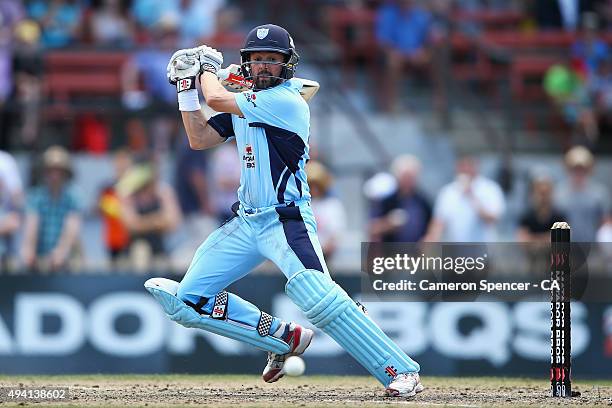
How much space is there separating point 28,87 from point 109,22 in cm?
181

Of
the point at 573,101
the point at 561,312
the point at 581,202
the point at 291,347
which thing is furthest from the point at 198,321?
the point at 573,101

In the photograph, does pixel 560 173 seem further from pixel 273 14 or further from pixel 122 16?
pixel 122 16

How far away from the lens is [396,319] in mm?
12023

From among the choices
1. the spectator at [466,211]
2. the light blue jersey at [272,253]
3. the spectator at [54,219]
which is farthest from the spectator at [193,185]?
the light blue jersey at [272,253]

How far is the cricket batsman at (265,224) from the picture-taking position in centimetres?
838

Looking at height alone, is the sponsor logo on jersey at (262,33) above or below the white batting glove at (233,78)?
above

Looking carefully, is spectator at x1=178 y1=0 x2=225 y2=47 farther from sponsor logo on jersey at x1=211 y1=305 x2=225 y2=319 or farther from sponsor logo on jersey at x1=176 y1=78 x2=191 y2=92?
sponsor logo on jersey at x1=211 y1=305 x2=225 y2=319

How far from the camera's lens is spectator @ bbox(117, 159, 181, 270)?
13820mm

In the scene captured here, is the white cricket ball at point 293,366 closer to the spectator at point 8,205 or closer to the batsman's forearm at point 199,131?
the batsman's forearm at point 199,131

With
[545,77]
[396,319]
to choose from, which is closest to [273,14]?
[545,77]

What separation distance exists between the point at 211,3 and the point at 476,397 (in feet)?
30.3

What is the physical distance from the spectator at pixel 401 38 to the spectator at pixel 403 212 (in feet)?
8.38

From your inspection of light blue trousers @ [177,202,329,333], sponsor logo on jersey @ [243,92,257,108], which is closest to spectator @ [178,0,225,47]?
light blue trousers @ [177,202,329,333]

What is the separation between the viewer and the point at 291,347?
901cm
